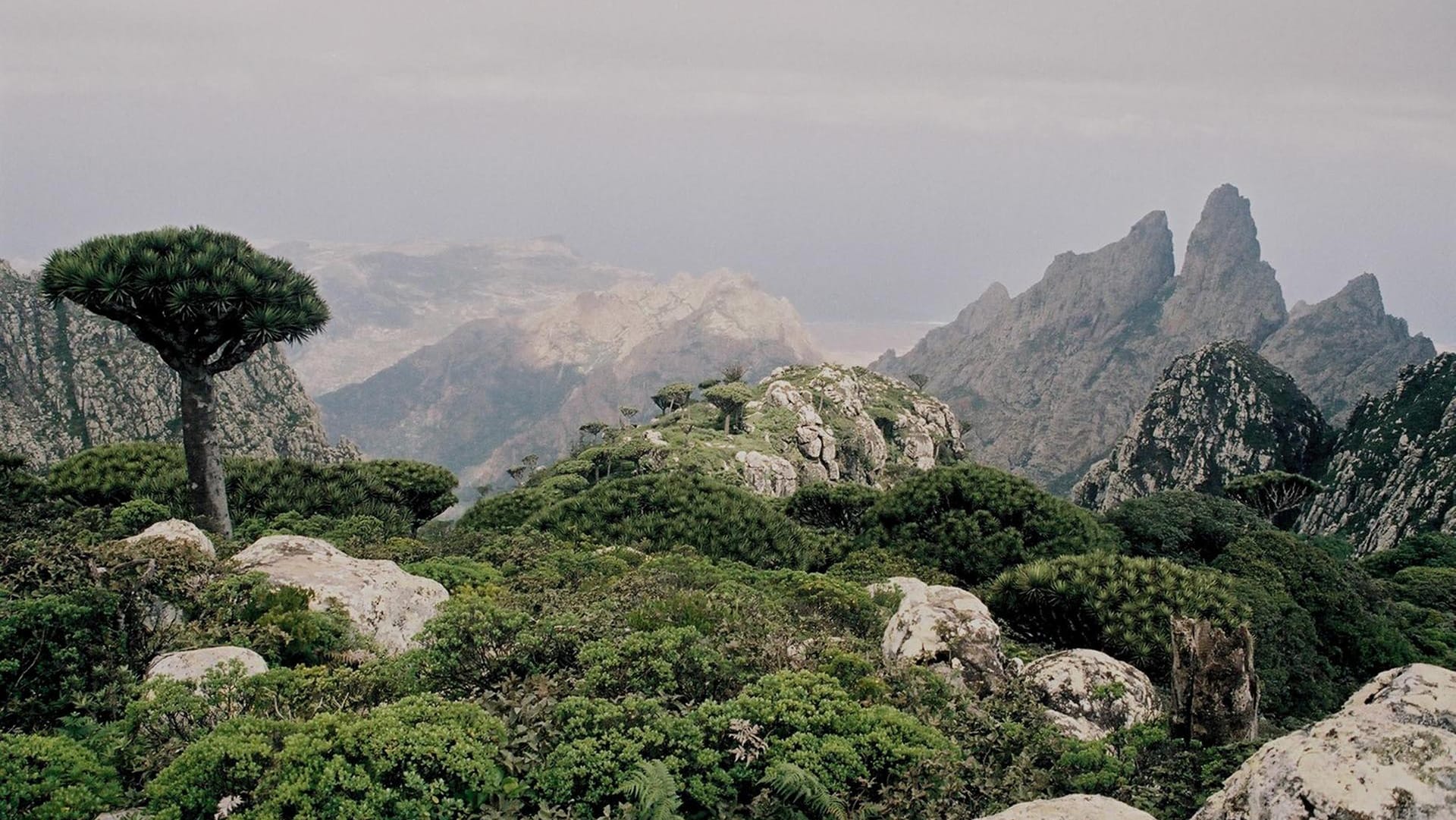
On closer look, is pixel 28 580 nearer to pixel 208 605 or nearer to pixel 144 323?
pixel 208 605

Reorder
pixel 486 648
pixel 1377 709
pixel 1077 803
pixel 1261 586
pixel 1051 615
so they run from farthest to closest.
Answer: pixel 1261 586
pixel 1051 615
pixel 486 648
pixel 1377 709
pixel 1077 803

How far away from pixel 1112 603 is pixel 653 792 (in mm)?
10377

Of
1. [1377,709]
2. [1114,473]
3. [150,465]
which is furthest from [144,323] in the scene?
[1114,473]

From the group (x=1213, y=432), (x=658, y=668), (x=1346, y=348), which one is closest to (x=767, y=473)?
(x=658, y=668)

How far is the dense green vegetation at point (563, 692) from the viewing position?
5309 mm

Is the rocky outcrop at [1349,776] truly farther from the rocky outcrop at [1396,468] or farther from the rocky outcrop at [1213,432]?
the rocky outcrop at [1213,432]

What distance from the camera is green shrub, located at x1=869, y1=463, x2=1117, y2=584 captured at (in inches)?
781

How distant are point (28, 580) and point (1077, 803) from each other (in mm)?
10497

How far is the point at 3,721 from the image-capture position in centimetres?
683

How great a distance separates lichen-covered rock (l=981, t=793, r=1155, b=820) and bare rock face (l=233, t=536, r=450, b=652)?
742 centimetres

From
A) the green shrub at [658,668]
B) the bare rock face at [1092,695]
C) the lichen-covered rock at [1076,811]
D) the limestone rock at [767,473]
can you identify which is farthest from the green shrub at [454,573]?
the limestone rock at [767,473]

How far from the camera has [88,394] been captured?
287 ft

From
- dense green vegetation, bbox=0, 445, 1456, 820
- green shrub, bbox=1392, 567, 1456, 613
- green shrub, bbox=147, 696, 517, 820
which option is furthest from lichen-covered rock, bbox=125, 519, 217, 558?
green shrub, bbox=1392, 567, 1456, 613

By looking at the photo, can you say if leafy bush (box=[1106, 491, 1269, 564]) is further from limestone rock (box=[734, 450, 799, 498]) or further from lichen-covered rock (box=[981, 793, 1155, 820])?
limestone rock (box=[734, 450, 799, 498])
